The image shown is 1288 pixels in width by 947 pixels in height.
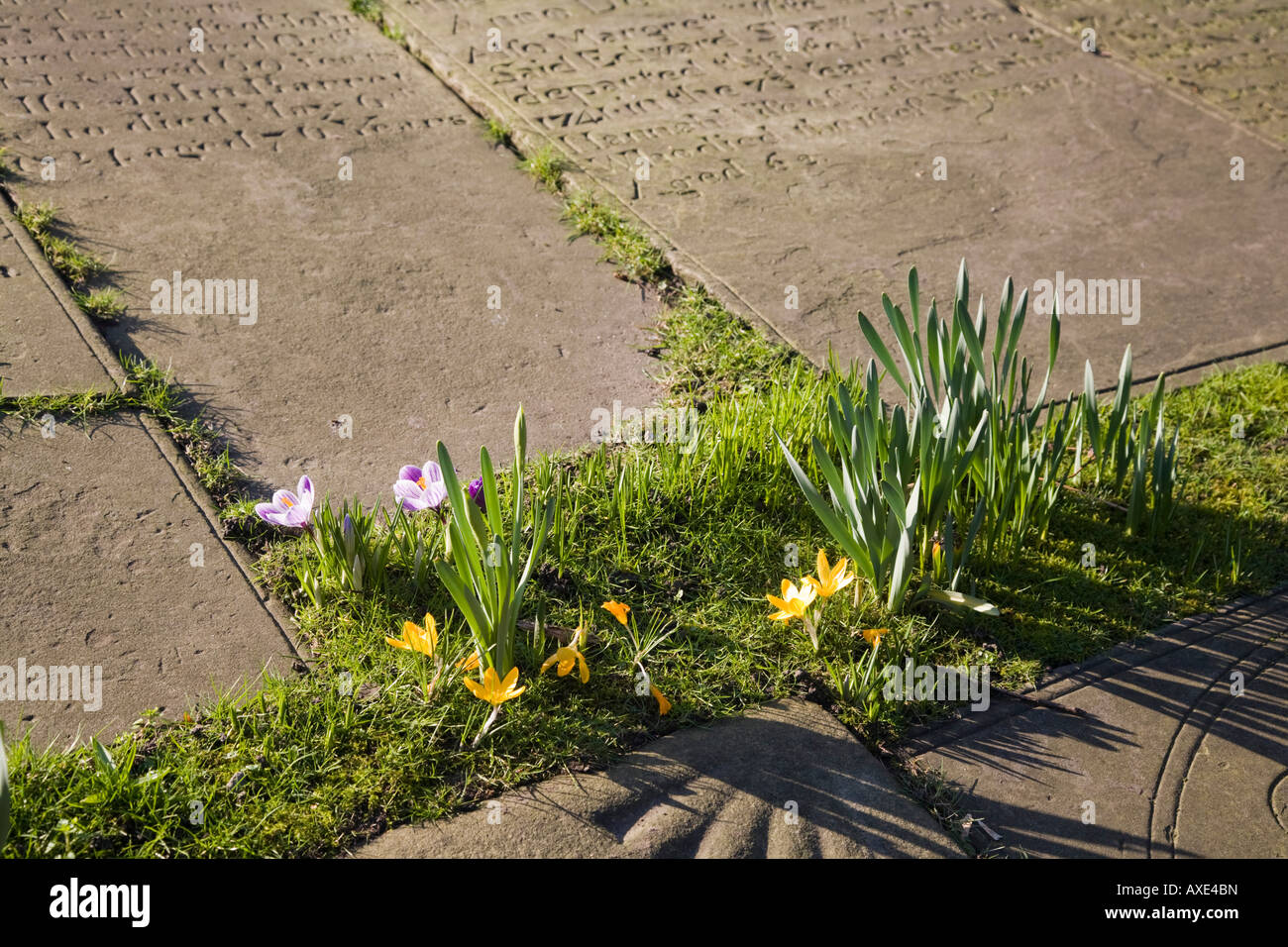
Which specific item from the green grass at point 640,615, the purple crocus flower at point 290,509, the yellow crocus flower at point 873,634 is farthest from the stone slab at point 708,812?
the purple crocus flower at point 290,509

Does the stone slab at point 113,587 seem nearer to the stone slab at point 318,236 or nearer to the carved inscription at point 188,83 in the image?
the stone slab at point 318,236

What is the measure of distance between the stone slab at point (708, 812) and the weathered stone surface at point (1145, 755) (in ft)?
0.64

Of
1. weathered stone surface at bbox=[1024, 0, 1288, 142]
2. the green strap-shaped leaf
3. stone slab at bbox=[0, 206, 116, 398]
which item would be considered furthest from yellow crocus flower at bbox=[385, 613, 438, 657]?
weathered stone surface at bbox=[1024, 0, 1288, 142]

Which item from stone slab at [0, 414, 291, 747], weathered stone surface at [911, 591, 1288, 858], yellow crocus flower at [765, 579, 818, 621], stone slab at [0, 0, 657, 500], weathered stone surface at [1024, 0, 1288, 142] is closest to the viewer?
weathered stone surface at [911, 591, 1288, 858]

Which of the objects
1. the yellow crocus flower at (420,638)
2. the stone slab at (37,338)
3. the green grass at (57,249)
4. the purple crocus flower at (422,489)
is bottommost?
the yellow crocus flower at (420,638)

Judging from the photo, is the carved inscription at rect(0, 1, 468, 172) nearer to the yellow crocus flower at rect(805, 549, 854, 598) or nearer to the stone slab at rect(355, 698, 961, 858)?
the yellow crocus flower at rect(805, 549, 854, 598)

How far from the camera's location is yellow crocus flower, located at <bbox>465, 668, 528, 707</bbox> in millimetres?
2379

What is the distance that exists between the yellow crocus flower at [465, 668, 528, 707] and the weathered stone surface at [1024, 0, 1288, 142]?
4.88m

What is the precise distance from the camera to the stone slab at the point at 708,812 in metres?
2.22

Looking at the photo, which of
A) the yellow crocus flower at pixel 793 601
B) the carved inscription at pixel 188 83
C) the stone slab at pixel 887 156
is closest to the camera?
the yellow crocus flower at pixel 793 601

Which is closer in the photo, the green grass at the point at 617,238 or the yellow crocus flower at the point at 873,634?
the yellow crocus flower at the point at 873,634

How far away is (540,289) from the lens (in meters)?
4.08

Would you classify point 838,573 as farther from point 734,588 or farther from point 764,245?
point 764,245
